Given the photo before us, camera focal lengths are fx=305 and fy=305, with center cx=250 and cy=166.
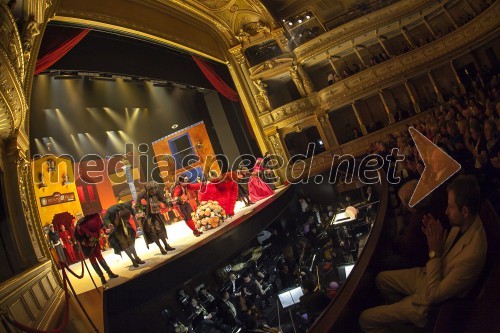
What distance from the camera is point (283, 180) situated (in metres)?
12.5

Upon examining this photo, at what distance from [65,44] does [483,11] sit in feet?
45.6

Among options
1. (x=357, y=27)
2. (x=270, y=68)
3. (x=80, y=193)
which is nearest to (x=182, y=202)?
(x=80, y=193)

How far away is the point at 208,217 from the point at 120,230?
2.19 metres

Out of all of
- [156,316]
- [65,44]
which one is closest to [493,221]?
[156,316]

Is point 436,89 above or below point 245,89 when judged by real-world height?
below

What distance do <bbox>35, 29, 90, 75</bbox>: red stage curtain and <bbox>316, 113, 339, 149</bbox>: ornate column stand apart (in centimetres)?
958

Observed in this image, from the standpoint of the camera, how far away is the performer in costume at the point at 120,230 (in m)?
5.14

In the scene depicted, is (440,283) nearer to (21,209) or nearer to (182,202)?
(21,209)

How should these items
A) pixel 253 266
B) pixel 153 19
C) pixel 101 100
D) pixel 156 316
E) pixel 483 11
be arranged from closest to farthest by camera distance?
pixel 156 316
pixel 253 266
pixel 153 19
pixel 101 100
pixel 483 11

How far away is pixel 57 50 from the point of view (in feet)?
21.9

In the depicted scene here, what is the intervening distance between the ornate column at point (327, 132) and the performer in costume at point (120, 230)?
32.8ft

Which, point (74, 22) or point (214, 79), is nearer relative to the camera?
point (74, 22)

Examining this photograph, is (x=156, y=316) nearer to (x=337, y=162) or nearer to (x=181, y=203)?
(x=181, y=203)

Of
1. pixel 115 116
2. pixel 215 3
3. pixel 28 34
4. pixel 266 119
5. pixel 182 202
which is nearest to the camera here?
pixel 28 34
